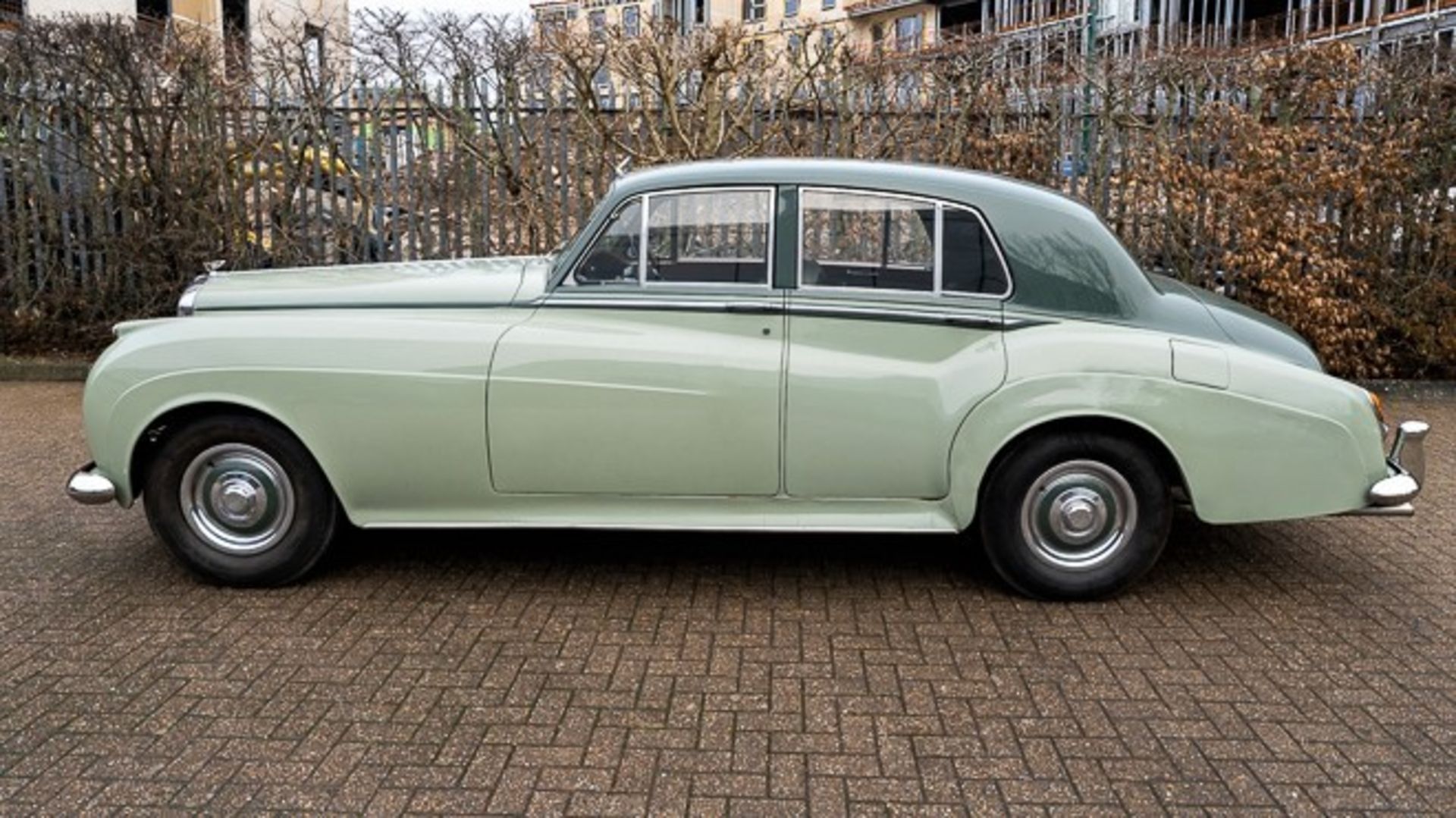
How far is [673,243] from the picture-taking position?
4.53 m

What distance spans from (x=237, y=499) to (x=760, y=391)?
2080 mm

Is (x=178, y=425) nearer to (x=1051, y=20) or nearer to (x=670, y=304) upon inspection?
(x=670, y=304)

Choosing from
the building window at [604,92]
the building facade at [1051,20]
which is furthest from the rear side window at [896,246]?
the building facade at [1051,20]

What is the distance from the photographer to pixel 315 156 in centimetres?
966

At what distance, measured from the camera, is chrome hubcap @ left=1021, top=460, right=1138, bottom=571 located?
436cm

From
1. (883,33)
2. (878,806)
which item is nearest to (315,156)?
(883,33)

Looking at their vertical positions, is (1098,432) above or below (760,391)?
below

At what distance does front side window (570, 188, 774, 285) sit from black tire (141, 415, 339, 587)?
1.33 metres

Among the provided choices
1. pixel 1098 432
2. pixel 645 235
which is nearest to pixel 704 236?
pixel 645 235

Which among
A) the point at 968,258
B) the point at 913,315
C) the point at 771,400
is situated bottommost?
the point at 771,400

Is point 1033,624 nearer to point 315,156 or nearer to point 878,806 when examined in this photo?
point 878,806

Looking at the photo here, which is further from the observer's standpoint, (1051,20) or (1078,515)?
(1051,20)

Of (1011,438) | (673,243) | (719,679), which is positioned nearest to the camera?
(719,679)

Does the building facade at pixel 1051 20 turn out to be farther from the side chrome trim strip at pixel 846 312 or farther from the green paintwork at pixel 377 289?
the side chrome trim strip at pixel 846 312
